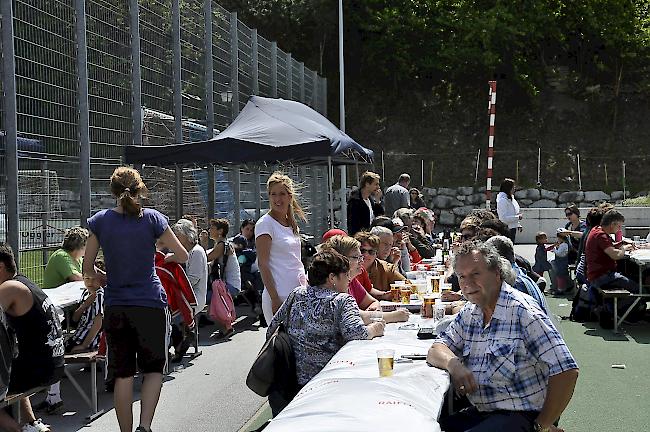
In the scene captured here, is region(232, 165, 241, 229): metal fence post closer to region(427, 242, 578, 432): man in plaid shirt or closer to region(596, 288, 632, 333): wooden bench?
region(596, 288, 632, 333): wooden bench

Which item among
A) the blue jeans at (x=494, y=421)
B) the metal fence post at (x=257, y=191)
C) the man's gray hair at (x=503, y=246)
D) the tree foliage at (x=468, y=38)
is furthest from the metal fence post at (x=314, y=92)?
the blue jeans at (x=494, y=421)

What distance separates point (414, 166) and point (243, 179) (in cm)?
1401

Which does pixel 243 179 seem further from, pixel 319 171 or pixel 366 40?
pixel 366 40

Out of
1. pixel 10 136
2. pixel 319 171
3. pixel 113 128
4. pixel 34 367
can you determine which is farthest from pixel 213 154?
pixel 319 171

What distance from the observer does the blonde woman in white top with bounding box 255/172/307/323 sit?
6102 millimetres

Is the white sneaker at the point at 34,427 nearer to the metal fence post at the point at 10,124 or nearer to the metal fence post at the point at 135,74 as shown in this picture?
the metal fence post at the point at 10,124

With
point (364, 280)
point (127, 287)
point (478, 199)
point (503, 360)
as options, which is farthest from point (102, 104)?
point (478, 199)

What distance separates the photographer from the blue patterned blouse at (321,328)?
5105 millimetres

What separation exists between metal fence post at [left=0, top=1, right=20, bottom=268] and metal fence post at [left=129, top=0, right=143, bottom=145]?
2.90m

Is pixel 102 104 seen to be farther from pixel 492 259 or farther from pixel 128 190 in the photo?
pixel 492 259

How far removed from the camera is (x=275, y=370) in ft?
16.5

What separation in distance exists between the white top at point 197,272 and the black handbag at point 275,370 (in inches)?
148

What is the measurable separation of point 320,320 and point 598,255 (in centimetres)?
600

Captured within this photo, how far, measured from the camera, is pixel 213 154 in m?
10.2
